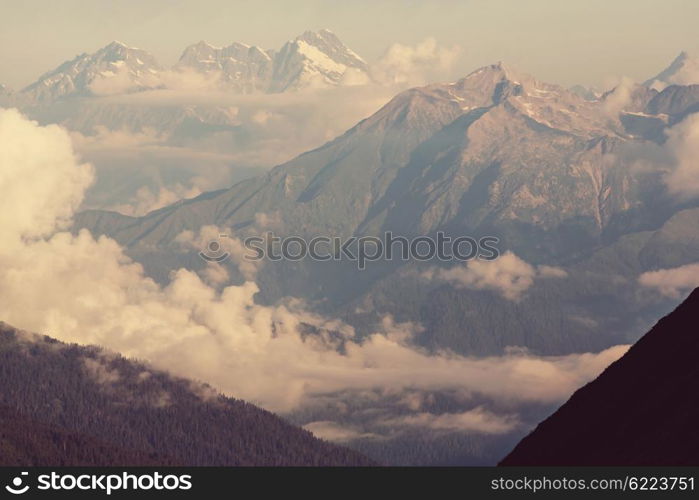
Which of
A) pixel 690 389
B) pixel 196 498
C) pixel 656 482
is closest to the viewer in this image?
pixel 656 482

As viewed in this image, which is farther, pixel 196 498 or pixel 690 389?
pixel 690 389

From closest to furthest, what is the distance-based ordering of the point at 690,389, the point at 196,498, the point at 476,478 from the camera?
the point at 476,478 → the point at 196,498 → the point at 690,389

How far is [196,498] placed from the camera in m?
177

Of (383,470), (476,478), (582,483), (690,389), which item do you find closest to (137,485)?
(383,470)

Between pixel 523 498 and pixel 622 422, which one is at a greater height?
pixel 622 422

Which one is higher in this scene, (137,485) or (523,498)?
(137,485)

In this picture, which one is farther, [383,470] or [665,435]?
[383,470]

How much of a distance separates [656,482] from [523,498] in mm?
15283

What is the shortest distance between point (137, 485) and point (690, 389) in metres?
79.0

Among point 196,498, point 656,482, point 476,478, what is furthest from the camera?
point 196,498

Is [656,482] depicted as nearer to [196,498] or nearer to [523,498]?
[523,498]

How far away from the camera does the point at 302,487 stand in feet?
603

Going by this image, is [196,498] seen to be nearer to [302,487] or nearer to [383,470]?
[302,487]

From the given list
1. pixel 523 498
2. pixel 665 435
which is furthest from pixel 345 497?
pixel 665 435
